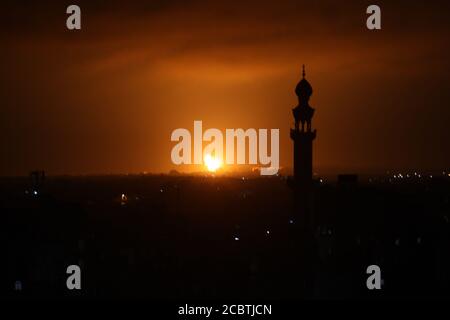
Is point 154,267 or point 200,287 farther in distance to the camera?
point 154,267

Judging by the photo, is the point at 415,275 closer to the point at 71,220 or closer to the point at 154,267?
the point at 154,267

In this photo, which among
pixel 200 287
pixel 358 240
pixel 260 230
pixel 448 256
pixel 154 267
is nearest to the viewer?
pixel 200 287

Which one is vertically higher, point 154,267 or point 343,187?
point 343,187

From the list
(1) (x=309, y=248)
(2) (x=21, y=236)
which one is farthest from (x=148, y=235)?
(1) (x=309, y=248)
